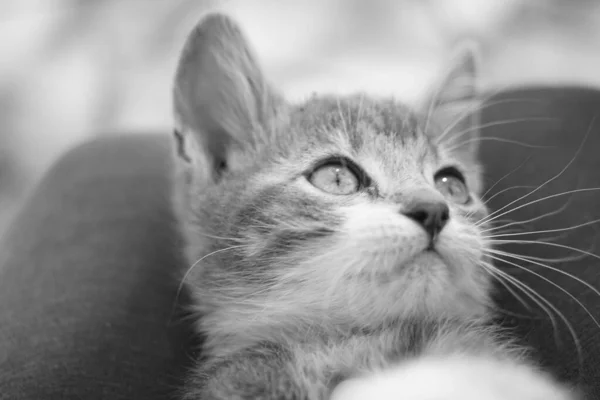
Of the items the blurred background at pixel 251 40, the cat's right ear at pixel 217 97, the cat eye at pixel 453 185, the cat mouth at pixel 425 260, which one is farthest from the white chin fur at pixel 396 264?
the blurred background at pixel 251 40

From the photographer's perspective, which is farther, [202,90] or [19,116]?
[19,116]

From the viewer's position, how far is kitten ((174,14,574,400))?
2.72 feet

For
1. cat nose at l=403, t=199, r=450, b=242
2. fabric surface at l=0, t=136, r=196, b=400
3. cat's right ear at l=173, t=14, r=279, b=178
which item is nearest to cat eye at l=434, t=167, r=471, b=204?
cat nose at l=403, t=199, r=450, b=242

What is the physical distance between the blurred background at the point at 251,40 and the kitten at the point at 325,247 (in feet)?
4.24

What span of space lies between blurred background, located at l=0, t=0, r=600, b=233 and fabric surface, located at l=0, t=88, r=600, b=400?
1.07m

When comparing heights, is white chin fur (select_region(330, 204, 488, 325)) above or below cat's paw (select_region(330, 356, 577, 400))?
above

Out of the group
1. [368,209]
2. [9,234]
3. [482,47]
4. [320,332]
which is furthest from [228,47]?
[482,47]

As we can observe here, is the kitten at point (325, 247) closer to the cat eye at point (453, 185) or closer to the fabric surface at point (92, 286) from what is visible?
the cat eye at point (453, 185)

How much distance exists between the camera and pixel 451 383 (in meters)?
0.77

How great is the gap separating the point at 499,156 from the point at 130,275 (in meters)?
0.91

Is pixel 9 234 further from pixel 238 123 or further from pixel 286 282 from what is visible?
pixel 286 282

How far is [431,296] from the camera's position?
2.96ft

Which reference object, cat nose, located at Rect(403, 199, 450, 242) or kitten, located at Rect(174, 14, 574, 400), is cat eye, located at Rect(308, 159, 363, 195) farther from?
cat nose, located at Rect(403, 199, 450, 242)

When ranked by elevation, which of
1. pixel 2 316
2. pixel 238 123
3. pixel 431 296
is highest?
pixel 238 123
